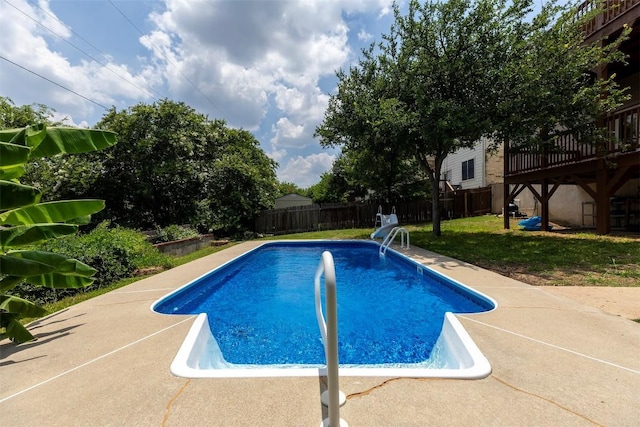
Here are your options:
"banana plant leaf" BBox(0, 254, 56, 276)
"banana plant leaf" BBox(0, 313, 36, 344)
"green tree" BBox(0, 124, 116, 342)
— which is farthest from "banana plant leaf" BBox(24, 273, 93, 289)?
"banana plant leaf" BBox(0, 254, 56, 276)

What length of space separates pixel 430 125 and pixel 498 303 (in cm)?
652

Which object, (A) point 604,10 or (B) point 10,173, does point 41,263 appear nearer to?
(B) point 10,173

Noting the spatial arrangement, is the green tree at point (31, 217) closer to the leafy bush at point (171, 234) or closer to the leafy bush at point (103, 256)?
the leafy bush at point (103, 256)

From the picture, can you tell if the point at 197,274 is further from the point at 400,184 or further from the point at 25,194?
the point at 400,184

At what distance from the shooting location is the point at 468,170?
2236cm

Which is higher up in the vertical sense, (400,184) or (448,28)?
(448,28)

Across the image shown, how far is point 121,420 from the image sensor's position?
2084mm

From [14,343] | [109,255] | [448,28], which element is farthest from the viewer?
[448,28]

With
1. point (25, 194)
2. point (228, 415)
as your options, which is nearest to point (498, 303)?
point (228, 415)

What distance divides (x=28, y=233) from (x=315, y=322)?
3919 mm

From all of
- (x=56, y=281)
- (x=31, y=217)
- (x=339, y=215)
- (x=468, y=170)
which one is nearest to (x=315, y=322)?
(x=56, y=281)

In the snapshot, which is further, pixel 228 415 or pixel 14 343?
pixel 14 343

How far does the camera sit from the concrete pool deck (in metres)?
2.07

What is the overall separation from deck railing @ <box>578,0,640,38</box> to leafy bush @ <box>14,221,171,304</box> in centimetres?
1581
